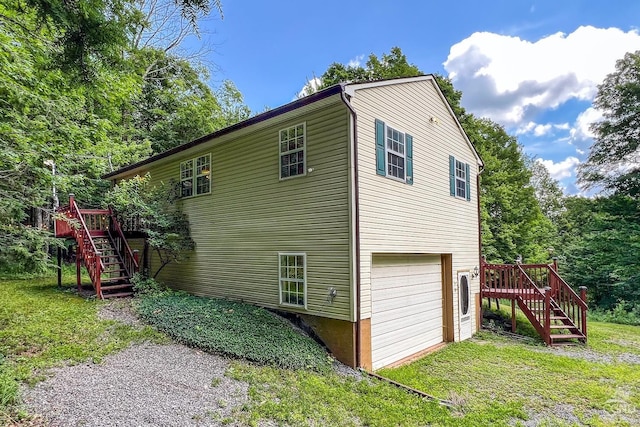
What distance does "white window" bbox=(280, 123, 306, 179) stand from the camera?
767cm

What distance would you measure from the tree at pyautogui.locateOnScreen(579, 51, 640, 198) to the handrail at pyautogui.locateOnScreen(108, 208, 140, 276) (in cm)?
2253

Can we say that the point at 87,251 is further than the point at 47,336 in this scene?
Yes

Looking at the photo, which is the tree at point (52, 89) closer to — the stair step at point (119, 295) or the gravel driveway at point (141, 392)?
the stair step at point (119, 295)

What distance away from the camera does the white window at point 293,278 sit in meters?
7.50

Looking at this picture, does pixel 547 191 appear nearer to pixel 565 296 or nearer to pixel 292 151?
pixel 565 296

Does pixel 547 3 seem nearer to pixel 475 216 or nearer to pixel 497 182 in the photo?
pixel 475 216

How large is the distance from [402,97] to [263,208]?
4.29 metres

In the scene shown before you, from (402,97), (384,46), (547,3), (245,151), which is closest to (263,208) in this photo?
(245,151)

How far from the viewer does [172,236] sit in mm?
10281

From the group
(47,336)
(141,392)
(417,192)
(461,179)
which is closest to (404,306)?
(417,192)

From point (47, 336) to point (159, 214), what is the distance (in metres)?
A: 5.31

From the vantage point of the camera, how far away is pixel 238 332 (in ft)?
23.0

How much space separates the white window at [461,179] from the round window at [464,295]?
2589mm

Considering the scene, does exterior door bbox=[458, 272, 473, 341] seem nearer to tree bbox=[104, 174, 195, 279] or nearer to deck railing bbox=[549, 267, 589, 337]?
deck railing bbox=[549, 267, 589, 337]
